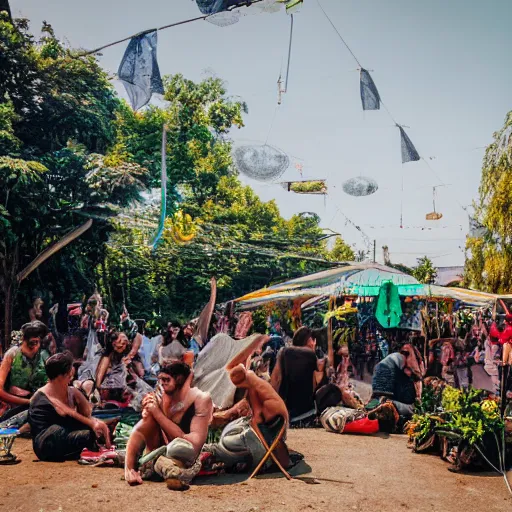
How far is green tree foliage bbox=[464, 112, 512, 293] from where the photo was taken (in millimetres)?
15312

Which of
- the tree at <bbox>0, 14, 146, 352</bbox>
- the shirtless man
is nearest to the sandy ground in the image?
the shirtless man

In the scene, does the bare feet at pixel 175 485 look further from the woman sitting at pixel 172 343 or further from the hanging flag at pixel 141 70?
the hanging flag at pixel 141 70

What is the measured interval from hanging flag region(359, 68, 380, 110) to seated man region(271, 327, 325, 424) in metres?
4.05

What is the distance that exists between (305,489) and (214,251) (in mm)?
14174

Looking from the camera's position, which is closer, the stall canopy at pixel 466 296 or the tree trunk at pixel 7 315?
the stall canopy at pixel 466 296

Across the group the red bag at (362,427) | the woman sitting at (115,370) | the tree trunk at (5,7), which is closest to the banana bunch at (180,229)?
the tree trunk at (5,7)

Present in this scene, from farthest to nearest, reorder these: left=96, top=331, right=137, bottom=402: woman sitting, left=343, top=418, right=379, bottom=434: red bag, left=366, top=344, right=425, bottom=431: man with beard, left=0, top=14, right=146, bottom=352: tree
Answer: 1. left=0, top=14, right=146, bottom=352: tree
2. left=366, top=344, right=425, bottom=431: man with beard
3. left=343, top=418, right=379, bottom=434: red bag
4. left=96, top=331, right=137, bottom=402: woman sitting

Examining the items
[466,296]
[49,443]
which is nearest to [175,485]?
[49,443]

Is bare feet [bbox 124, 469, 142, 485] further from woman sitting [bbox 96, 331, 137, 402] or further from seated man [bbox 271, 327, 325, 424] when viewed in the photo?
seated man [bbox 271, 327, 325, 424]

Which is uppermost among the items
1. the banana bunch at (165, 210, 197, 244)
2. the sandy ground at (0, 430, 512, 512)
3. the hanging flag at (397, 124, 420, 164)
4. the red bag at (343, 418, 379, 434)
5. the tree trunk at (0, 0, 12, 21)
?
the tree trunk at (0, 0, 12, 21)

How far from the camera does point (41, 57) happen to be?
15812 millimetres

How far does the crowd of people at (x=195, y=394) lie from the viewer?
18.4ft

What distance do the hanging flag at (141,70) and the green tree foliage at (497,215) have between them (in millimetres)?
9819

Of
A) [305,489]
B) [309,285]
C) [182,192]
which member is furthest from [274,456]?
[182,192]
